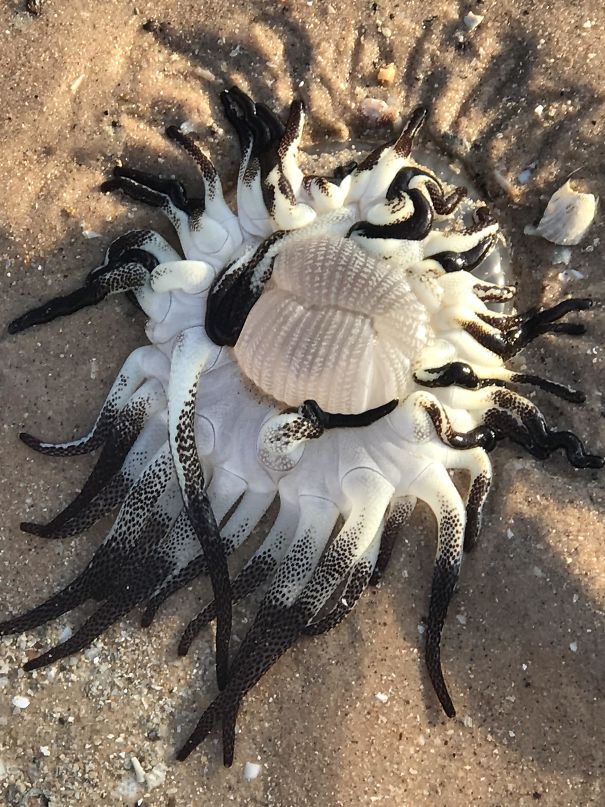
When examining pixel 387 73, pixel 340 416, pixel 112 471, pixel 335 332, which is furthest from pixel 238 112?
pixel 112 471

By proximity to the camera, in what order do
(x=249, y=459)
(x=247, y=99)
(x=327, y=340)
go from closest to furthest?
(x=327, y=340) → (x=249, y=459) → (x=247, y=99)

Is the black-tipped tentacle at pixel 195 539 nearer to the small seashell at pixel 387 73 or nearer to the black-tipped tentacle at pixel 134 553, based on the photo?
the black-tipped tentacle at pixel 134 553

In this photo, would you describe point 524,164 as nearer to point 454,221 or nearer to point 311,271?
point 454,221

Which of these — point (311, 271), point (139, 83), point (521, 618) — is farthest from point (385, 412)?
point (139, 83)

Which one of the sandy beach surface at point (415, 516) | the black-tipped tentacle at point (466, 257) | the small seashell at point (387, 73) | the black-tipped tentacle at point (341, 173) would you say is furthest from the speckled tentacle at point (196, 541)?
the small seashell at point (387, 73)

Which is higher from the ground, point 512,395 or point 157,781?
point 512,395

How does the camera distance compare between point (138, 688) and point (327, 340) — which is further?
point (138, 688)

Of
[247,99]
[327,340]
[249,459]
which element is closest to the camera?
[327,340]

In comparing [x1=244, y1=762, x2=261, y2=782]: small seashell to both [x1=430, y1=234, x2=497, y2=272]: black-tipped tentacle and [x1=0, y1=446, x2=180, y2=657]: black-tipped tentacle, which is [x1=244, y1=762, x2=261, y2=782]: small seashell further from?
[x1=430, y1=234, x2=497, y2=272]: black-tipped tentacle
